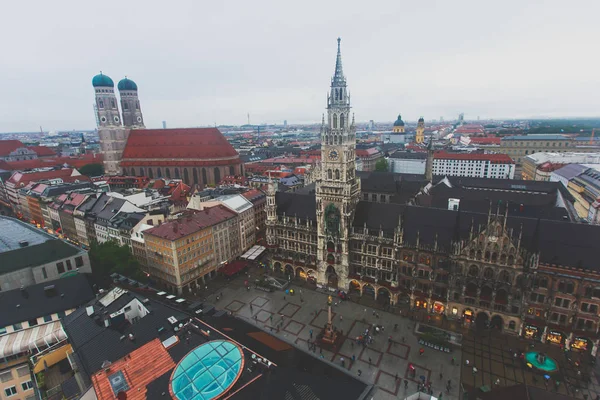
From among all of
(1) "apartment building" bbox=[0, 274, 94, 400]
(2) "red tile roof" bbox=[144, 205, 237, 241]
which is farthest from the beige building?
(1) "apartment building" bbox=[0, 274, 94, 400]

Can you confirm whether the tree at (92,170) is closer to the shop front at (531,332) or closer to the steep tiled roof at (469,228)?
the steep tiled roof at (469,228)

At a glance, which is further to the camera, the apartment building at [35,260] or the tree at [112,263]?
the tree at [112,263]

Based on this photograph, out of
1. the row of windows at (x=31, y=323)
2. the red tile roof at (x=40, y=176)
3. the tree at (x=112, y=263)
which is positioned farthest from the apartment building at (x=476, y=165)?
the red tile roof at (x=40, y=176)

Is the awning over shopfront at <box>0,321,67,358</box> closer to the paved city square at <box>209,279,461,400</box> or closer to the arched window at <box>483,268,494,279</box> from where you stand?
the paved city square at <box>209,279,461,400</box>

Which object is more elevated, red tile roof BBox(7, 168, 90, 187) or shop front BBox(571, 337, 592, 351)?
red tile roof BBox(7, 168, 90, 187)

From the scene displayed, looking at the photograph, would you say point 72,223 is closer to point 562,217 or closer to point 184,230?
point 184,230

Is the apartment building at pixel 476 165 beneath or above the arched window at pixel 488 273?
above
